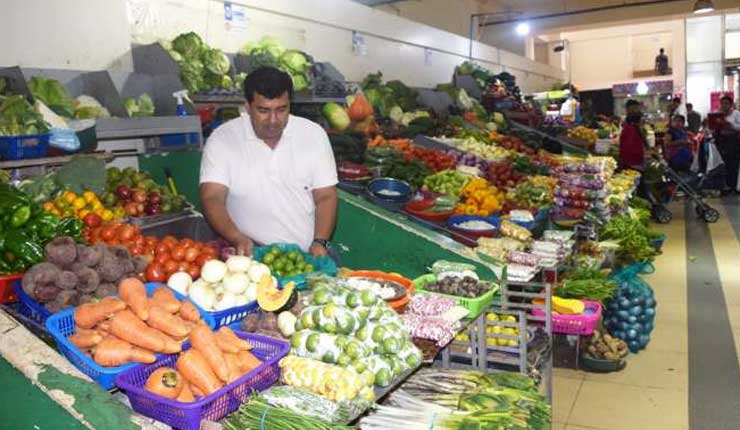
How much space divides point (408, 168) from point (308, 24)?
8.29 ft

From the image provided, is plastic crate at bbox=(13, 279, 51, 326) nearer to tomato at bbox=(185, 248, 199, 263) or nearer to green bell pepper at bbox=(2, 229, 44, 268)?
green bell pepper at bbox=(2, 229, 44, 268)

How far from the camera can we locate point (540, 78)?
19.5 metres

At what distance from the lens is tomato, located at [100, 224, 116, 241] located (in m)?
3.09

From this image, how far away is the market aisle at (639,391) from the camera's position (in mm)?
4188

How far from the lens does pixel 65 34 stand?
478 cm

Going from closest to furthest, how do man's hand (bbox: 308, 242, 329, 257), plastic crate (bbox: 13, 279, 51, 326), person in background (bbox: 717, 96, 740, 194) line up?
plastic crate (bbox: 13, 279, 51, 326) → man's hand (bbox: 308, 242, 329, 257) → person in background (bbox: 717, 96, 740, 194)

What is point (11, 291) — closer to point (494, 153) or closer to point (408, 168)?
point (408, 168)

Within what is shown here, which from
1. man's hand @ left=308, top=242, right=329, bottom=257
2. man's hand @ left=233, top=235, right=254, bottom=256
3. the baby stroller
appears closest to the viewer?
man's hand @ left=233, top=235, right=254, bottom=256

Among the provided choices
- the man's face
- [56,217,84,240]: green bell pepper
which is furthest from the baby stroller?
[56,217,84,240]: green bell pepper

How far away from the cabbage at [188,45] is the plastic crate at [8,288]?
328 cm

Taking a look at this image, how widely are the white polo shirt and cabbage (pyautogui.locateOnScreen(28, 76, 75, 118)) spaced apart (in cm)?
112

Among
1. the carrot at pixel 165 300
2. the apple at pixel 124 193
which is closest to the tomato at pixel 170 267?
the carrot at pixel 165 300

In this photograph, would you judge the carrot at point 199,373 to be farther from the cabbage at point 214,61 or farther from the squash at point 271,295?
the cabbage at point 214,61

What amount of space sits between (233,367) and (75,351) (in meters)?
0.49
